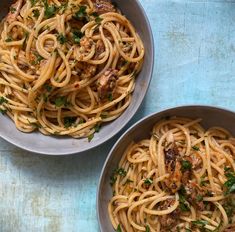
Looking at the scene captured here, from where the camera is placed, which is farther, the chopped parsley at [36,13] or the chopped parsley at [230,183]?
the chopped parsley at [36,13]

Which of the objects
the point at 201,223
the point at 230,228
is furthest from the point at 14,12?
the point at 230,228

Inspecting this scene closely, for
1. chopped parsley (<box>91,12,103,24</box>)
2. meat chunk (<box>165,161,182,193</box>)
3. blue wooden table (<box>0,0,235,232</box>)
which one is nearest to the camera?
meat chunk (<box>165,161,182,193</box>)

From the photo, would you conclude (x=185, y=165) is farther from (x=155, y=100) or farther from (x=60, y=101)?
(x=60, y=101)

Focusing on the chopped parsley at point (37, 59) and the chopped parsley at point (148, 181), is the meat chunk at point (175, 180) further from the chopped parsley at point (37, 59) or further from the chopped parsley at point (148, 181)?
the chopped parsley at point (37, 59)

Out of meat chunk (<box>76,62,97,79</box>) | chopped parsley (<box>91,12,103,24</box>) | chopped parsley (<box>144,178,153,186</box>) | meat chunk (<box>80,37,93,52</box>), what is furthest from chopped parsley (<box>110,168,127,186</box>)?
chopped parsley (<box>91,12,103,24</box>)

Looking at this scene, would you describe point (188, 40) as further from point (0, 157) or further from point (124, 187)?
point (0, 157)

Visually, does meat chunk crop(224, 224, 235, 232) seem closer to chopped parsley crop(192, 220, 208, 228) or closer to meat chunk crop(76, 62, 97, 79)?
chopped parsley crop(192, 220, 208, 228)

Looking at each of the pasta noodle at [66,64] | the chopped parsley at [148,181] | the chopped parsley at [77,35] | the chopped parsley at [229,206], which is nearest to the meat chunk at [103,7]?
the pasta noodle at [66,64]

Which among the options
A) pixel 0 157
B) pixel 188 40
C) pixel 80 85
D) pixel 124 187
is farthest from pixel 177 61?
pixel 0 157
